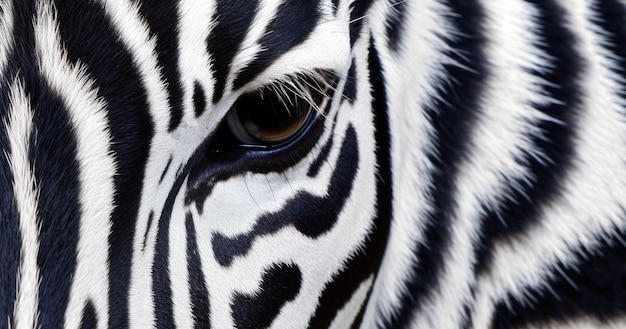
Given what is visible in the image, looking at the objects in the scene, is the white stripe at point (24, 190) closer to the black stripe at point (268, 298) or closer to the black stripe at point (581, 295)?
the black stripe at point (268, 298)

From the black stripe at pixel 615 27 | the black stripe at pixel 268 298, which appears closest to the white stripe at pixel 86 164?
the black stripe at pixel 268 298

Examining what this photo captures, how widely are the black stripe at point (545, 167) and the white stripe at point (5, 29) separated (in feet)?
A: 2.76

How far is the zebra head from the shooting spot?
969 mm

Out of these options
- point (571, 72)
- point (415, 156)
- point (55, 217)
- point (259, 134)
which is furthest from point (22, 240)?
point (571, 72)

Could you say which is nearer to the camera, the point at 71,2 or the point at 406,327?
the point at 71,2

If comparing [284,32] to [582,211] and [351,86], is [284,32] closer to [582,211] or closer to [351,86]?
[351,86]

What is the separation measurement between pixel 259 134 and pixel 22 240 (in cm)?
35

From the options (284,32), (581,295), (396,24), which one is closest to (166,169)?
(284,32)

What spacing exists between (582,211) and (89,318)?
2.88ft

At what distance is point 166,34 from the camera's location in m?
1.02

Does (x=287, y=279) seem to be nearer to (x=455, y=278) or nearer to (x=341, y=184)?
(x=341, y=184)

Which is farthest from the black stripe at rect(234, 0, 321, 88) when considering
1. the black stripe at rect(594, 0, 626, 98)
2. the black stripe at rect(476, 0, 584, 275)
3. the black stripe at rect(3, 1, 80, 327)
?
the black stripe at rect(594, 0, 626, 98)

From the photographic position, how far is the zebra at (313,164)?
3.20 feet

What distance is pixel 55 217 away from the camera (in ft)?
3.18
